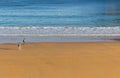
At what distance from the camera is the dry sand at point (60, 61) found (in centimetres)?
493

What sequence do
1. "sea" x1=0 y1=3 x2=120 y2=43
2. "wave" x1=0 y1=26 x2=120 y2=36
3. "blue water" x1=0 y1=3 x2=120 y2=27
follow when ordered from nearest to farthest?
"sea" x1=0 y1=3 x2=120 y2=43
"wave" x1=0 y1=26 x2=120 y2=36
"blue water" x1=0 y1=3 x2=120 y2=27

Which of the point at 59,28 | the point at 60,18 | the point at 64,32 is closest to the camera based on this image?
Result: the point at 64,32

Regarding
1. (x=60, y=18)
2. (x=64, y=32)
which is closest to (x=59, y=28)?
(x=64, y=32)

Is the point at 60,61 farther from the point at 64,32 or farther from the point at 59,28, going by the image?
the point at 59,28

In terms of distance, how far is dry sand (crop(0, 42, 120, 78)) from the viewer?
16.2 ft

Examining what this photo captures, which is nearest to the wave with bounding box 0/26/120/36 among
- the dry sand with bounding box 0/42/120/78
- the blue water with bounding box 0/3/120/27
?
the dry sand with bounding box 0/42/120/78

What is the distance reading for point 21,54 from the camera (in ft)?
21.0

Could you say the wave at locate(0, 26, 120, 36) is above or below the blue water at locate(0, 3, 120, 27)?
above

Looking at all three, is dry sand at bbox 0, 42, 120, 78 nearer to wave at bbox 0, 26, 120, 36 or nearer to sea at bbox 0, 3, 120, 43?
sea at bbox 0, 3, 120, 43

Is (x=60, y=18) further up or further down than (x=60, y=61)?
further down

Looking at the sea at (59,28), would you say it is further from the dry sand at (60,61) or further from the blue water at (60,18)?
the dry sand at (60,61)

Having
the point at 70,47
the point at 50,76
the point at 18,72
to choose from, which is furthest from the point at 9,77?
the point at 70,47

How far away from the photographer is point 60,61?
579 centimetres

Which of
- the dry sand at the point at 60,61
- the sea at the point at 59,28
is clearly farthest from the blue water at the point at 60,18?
the dry sand at the point at 60,61
